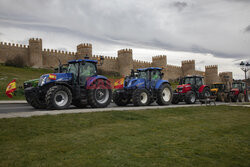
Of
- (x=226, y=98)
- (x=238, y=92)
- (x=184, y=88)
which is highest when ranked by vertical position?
(x=184, y=88)

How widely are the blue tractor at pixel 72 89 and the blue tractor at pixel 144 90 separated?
71.4 inches

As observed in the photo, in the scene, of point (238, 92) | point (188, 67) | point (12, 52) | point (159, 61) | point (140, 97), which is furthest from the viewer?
point (188, 67)

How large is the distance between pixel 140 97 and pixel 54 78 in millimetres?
4781

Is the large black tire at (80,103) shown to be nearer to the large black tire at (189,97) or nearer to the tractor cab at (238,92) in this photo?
the large black tire at (189,97)

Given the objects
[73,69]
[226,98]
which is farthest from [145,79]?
[226,98]

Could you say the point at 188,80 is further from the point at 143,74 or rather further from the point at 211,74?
the point at 211,74

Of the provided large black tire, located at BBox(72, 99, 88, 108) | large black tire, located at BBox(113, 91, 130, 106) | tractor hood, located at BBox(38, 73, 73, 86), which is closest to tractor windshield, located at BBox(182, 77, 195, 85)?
large black tire, located at BBox(113, 91, 130, 106)

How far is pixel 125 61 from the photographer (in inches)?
2296

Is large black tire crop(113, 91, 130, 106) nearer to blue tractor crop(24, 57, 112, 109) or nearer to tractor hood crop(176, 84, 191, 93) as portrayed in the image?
blue tractor crop(24, 57, 112, 109)

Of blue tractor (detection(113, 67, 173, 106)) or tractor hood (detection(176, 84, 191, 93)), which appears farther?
tractor hood (detection(176, 84, 191, 93))

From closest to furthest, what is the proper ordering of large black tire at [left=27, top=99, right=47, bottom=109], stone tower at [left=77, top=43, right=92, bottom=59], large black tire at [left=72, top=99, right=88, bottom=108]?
large black tire at [left=27, top=99, right=47, bottom=109] < large black tire at [left=72, top=99, right=88, bottom=108] < stone tower at [left=77, top=43, right=92, bottom=59]

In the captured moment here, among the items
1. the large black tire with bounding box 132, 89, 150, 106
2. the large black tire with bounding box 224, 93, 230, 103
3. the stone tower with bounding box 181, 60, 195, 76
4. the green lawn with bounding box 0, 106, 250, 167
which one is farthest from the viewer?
the stone tower with bounding box 181, 60, 195, 76

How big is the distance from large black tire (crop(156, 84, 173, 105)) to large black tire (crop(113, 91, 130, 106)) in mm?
1894

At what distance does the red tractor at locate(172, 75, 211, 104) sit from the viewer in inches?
633
